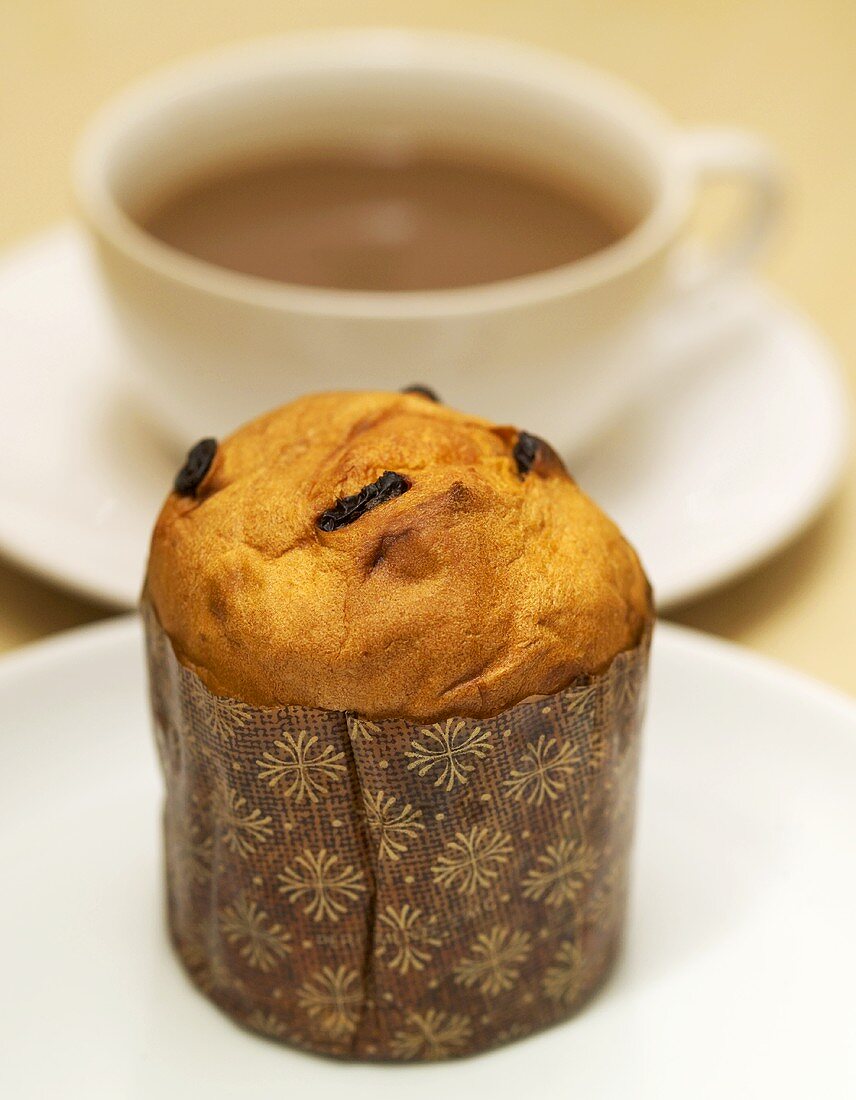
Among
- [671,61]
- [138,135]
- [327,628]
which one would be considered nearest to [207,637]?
[327,628]

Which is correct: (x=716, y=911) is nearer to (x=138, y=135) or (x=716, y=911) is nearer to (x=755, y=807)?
(x=755, y=807)

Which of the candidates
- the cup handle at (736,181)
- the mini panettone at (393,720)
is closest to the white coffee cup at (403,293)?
the cup handle at (736,181)

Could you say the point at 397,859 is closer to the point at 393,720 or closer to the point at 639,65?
the point at 393,720

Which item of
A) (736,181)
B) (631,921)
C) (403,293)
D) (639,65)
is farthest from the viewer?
(639,65)

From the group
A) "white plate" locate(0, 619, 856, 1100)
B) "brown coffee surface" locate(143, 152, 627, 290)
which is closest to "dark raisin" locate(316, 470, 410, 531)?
"white plate" locate(0, 619, 856, 1100)

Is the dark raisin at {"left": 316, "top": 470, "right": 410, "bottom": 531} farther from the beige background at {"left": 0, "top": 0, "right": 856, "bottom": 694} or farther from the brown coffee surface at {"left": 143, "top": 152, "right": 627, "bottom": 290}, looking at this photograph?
the beige background at {"left": 0, "top": 0, "right": 856, "bottom": 694}

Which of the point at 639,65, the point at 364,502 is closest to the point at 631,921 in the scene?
the point at 364,502

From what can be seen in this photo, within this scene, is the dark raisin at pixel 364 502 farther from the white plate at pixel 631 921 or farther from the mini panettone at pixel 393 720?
the white plate at pixel 631 921
